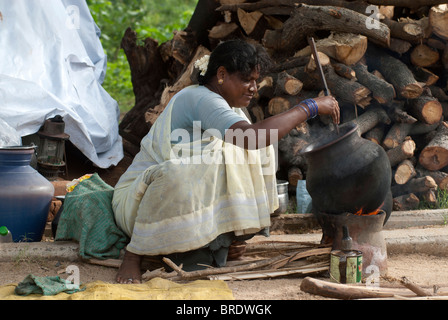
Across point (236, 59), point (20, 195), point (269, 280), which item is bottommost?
point (269, 280)

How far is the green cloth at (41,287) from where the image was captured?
114 inches

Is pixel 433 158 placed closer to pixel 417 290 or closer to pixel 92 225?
pixel 417 290

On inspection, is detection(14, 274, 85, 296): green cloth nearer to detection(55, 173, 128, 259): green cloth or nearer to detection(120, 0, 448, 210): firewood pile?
detection(55, 173, 128, 259): green cloth

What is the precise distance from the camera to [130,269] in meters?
3.33

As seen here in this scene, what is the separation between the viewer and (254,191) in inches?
134

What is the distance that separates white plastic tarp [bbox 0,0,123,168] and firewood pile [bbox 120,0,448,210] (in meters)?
1.69

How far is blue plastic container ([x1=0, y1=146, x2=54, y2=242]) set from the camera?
397 cm

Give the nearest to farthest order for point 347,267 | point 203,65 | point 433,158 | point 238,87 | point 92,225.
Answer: point 347,267 < point 238,87 < point 203,65 < point 92,225 < point 433,158

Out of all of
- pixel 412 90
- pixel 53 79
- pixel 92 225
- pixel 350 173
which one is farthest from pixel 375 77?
pixel 53 79

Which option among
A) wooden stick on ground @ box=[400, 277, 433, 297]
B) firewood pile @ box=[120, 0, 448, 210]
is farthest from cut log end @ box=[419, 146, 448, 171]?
wooden stick on ground @ box=[400, 277, 433, 297]

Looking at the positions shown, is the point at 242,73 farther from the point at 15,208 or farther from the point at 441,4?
the point at 441,4

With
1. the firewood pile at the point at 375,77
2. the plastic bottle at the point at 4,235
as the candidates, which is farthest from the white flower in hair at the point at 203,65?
the plastic bottle at the point at 4,235

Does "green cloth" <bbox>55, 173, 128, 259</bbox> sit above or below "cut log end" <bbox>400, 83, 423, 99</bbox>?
below

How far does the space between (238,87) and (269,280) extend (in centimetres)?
113
